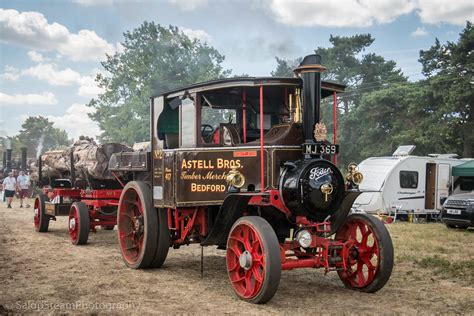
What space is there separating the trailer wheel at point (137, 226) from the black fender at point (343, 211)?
2416mm

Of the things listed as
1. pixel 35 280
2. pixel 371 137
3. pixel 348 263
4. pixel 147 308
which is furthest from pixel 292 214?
pixel 371 137

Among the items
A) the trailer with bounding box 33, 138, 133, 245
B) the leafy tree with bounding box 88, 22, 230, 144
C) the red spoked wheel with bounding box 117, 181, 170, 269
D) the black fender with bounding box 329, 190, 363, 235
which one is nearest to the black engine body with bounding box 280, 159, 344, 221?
the black fender with bounding box 329, 190, 363, 235

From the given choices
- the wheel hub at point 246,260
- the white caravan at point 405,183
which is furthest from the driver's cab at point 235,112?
the white caravan at point 405,183

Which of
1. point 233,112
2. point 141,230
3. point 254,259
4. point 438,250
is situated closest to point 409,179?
point 438,250

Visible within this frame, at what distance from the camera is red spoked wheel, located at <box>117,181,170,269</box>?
720cm

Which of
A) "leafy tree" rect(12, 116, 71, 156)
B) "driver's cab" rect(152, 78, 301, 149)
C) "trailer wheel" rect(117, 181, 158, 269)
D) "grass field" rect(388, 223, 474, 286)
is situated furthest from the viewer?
"leafy tree" rect(12, 116, 71, 156)

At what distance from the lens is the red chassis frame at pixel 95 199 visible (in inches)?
395

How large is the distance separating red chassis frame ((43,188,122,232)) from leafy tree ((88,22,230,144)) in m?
29.9

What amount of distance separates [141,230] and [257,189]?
238cm

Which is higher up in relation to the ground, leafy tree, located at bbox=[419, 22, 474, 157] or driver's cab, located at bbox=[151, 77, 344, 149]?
leafy tree, located at bbox=[419, 22, 474, 157]

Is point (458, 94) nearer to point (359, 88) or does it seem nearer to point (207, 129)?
point (359, 88)

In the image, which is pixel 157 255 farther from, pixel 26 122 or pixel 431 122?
pixel 26 122

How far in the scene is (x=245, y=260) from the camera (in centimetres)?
548

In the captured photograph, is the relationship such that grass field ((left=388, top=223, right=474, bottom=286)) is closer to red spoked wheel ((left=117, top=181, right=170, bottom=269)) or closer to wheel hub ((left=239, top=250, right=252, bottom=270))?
wheel hub ((left=239, top=250, right=252, bottom=270))
